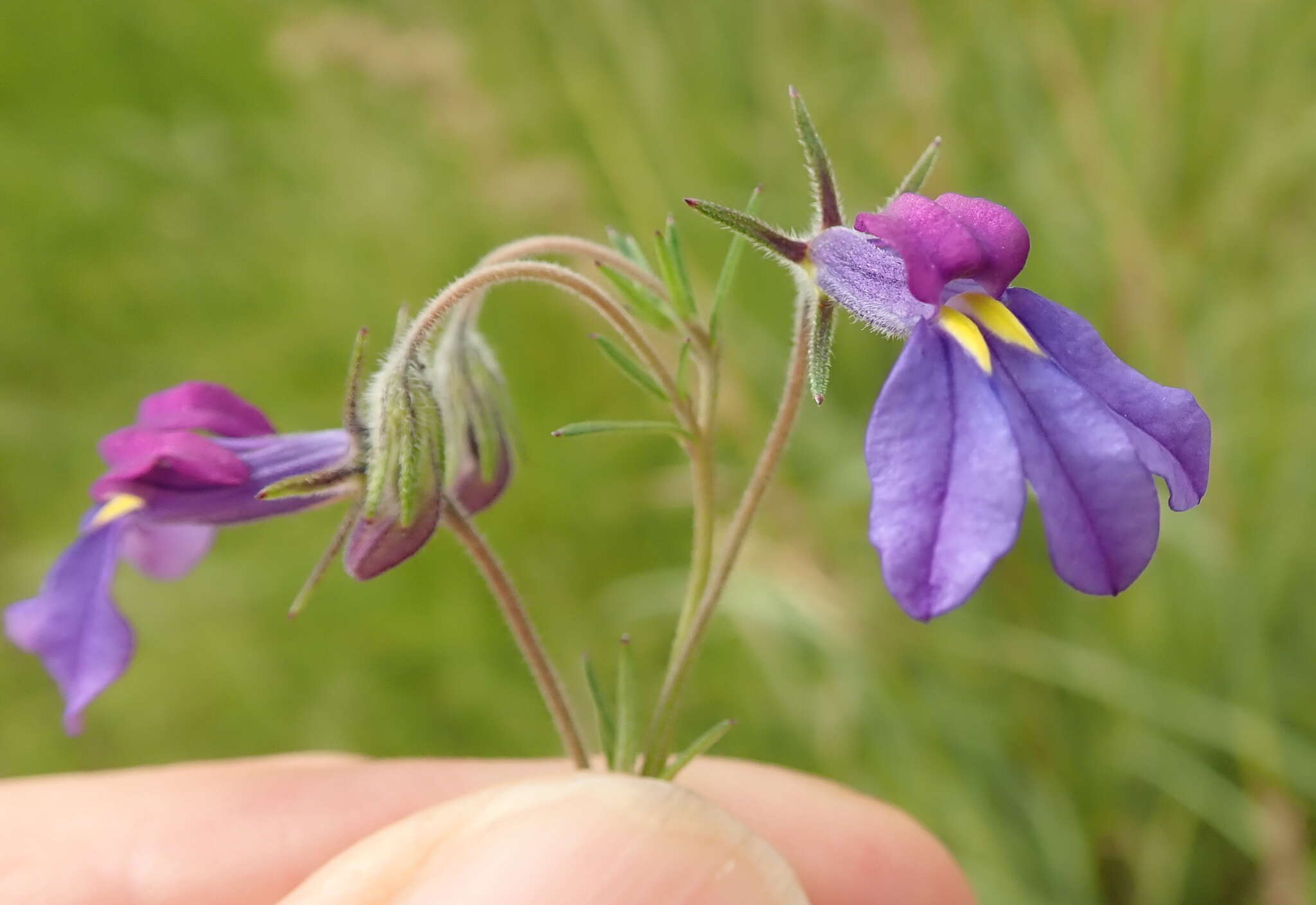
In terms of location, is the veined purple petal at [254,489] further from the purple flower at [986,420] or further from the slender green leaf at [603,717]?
the purple flower at [986,420]

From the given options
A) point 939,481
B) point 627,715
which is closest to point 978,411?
point 939,481

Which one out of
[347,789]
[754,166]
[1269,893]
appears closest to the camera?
[347,789]

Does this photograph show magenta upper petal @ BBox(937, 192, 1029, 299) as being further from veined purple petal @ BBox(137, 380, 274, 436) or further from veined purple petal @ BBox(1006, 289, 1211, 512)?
veined purple petal @ BBox(137, 380, 274, 436)

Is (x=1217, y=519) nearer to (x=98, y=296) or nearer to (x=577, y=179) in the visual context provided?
(x=577, y=179)

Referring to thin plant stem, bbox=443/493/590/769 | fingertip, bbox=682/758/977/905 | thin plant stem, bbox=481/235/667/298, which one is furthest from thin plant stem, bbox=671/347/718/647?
fingertip, bbox=682/758/977/905

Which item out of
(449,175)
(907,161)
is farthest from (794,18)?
(449,175)

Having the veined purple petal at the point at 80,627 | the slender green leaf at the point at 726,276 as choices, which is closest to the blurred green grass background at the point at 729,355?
the slender green leaf at the point at 726,276
